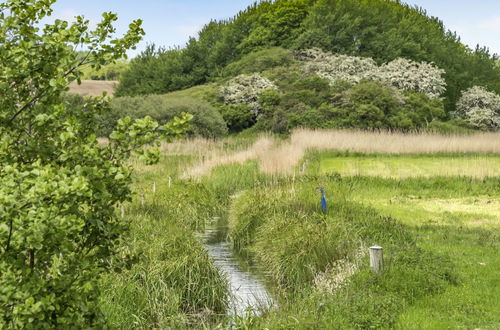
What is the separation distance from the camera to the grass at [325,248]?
698 centimetres

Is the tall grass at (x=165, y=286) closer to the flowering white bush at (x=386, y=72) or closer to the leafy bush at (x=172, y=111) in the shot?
the leafy bush at (x=172, y=111)

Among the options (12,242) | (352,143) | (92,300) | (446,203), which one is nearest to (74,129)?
(12,242)

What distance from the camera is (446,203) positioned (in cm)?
1505

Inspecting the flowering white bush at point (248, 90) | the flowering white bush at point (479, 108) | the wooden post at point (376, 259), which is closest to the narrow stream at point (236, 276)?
the wooden post at point (376, 259)

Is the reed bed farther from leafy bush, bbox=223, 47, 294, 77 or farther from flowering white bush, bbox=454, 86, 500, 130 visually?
leafy bush, bbox=223, 47, 294, 77

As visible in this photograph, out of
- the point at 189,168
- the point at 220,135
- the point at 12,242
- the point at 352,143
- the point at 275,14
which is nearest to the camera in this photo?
the point at 12,242

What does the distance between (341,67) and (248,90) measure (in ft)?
20.4

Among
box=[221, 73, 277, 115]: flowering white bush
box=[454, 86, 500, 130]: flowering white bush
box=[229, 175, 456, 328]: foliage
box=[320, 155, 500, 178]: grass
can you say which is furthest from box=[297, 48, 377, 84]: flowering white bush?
box=[229, 175, 456, 328]: foliage

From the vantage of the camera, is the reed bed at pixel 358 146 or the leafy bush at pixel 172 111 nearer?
the reed bed at pixel 358 146

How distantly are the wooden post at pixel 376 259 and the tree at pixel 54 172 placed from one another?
14.3 feet

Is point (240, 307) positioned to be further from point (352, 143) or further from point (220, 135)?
point (220, 135)

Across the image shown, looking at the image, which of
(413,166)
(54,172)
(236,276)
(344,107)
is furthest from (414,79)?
(54,172)

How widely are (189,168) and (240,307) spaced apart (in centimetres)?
1205

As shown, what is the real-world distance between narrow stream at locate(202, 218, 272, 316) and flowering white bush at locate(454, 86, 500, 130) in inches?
1119
